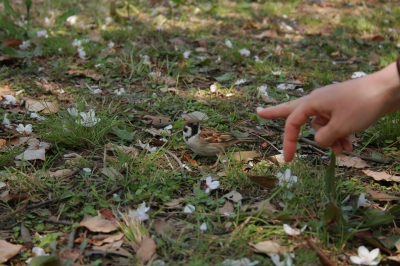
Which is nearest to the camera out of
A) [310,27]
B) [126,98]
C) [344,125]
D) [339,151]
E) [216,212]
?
[344,125]

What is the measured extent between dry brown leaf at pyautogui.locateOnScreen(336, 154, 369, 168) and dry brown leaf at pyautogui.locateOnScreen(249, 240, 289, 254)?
1.12m

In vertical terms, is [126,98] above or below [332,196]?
below

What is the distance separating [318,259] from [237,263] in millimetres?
402

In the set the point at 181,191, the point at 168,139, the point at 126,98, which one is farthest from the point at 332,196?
the point at 126,98

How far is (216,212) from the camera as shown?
2.71 meters

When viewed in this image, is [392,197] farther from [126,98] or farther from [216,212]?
[126,98]

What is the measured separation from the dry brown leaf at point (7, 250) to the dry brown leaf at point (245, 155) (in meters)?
1.60

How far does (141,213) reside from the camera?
262 cm

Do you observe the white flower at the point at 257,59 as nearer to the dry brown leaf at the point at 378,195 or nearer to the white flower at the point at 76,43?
the white flower at the point at 76,43

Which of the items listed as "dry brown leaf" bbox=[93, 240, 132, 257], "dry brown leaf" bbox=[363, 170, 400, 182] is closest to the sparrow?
"dry brown leaf" bbox=[363, 170, 400, 182]

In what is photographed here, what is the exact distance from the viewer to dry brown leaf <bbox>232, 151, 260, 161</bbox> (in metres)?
3.42

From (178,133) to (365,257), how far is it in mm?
1861

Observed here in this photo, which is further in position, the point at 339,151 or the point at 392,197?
the point at 392,197

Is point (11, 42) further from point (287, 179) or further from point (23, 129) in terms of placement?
point (287, 179)
